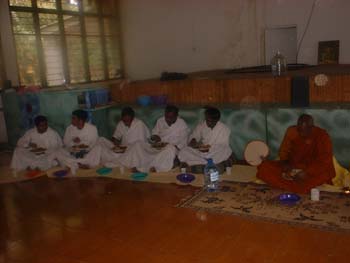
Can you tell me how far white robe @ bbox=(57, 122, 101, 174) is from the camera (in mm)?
6207

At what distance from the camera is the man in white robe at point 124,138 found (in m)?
6.29

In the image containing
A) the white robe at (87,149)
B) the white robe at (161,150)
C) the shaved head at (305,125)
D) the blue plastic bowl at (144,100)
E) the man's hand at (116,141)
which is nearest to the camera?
the shaved head at (305,125)

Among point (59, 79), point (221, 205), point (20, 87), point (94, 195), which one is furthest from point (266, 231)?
point (59, 79)

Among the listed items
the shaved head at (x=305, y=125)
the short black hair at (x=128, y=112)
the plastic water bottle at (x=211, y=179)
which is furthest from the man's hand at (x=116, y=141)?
the shaved head at (x=305, y=125)

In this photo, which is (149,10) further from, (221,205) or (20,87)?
(221,205)

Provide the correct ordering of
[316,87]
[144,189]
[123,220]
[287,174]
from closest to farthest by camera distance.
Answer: [123,220] → [287,174] → [144,189] → [316,87]

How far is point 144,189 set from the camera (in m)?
5.17

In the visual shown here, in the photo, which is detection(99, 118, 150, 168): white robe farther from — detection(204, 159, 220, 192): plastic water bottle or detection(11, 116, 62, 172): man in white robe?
detection(204, 159, 220, 192): plastic water bottle

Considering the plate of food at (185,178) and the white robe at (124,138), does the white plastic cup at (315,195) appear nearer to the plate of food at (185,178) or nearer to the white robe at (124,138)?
the plate of food at (185,178)

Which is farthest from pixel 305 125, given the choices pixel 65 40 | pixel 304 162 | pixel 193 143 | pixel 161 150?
pixel 65 40

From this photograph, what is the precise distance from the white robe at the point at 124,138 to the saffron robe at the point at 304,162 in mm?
2269

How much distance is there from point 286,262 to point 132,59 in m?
9.14

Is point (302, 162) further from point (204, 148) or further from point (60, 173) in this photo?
point (60, 173)

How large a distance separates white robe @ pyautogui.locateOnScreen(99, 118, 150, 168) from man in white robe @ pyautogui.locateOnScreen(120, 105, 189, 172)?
0.65 feet
